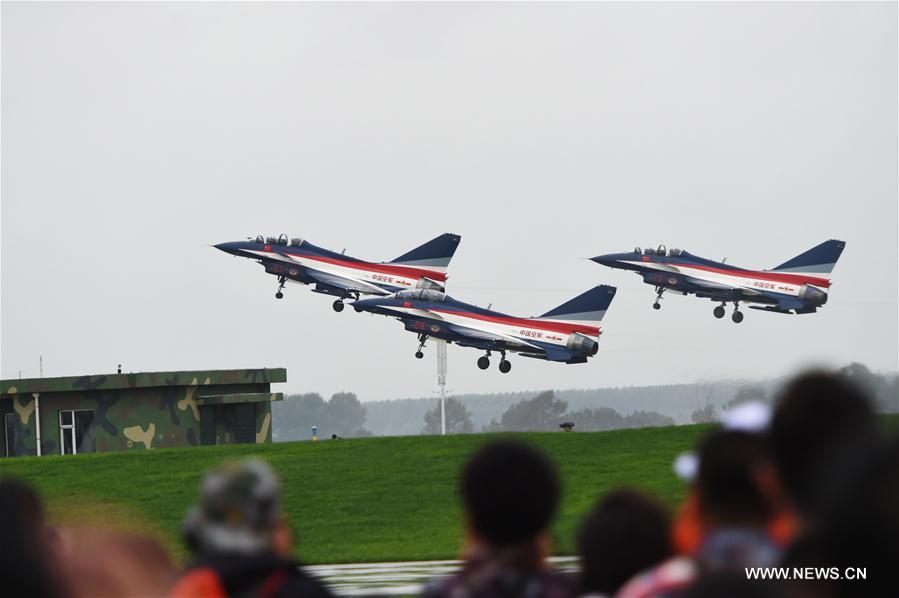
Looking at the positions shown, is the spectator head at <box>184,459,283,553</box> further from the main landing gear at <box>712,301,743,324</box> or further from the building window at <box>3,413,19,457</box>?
the main landing gear at <box>712,301,743,324</box>

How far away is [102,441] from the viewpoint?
5344 centimetres

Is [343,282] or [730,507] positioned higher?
[343,282]

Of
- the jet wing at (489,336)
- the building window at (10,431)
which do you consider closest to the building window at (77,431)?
the building window at (10,431)

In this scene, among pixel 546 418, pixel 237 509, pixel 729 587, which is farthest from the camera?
pixel 546 418

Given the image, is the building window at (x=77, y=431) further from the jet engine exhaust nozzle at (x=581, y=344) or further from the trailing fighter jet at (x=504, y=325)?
the jet engine exhaust nozzle at (x=581, y=344)

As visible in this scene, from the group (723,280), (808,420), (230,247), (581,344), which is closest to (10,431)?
(230,247)

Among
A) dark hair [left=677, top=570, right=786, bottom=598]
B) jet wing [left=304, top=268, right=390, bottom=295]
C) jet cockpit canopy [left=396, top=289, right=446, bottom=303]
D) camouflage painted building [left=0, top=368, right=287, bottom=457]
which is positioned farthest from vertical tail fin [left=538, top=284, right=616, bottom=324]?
dark hair [left=677, top=570, right=786, bottom=598]

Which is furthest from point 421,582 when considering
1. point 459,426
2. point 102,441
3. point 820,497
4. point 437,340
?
point 459,426

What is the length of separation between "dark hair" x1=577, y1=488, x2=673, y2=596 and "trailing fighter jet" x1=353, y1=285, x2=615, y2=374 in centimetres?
6678

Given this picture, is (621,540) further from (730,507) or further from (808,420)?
(808,420)

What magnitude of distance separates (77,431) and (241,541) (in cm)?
5045

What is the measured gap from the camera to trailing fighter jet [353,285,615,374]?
74.1 meters

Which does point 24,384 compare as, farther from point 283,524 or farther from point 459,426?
point 459,426

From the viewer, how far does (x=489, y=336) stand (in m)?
75.3
